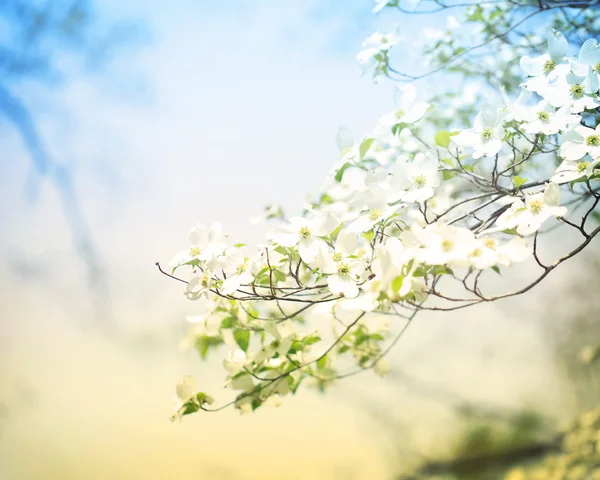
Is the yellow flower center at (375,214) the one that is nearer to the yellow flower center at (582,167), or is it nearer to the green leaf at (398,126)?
the green leaf at (398,126)

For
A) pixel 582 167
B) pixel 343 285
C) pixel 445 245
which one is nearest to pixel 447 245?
pixel 445 245

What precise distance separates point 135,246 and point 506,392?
1341mm

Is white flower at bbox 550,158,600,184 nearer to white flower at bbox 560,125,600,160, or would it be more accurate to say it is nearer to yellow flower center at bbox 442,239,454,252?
white flower at bbox 560,125,600,160

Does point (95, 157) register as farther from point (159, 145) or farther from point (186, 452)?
point (186, 452)

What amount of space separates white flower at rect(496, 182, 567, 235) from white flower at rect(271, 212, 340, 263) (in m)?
0.23

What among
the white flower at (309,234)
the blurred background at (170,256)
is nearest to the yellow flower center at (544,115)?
the white flower at (309,234)

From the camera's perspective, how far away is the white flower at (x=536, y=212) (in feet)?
2.13

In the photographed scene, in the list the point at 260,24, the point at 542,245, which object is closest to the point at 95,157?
the point at 260,24

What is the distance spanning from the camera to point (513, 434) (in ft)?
5.22

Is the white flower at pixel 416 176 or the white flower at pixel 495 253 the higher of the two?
the white flower at pixel 416 176

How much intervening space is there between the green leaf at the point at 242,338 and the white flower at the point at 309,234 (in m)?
0.25

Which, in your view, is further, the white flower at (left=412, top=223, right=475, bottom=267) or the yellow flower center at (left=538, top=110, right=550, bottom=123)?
the yellow flower center at (left=538, top=110, right=550, bottom=123)

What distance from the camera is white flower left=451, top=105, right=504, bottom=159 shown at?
745 millimetres

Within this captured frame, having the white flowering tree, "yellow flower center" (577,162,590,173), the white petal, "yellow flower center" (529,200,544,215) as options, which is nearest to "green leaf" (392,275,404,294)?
the white flowering tree
